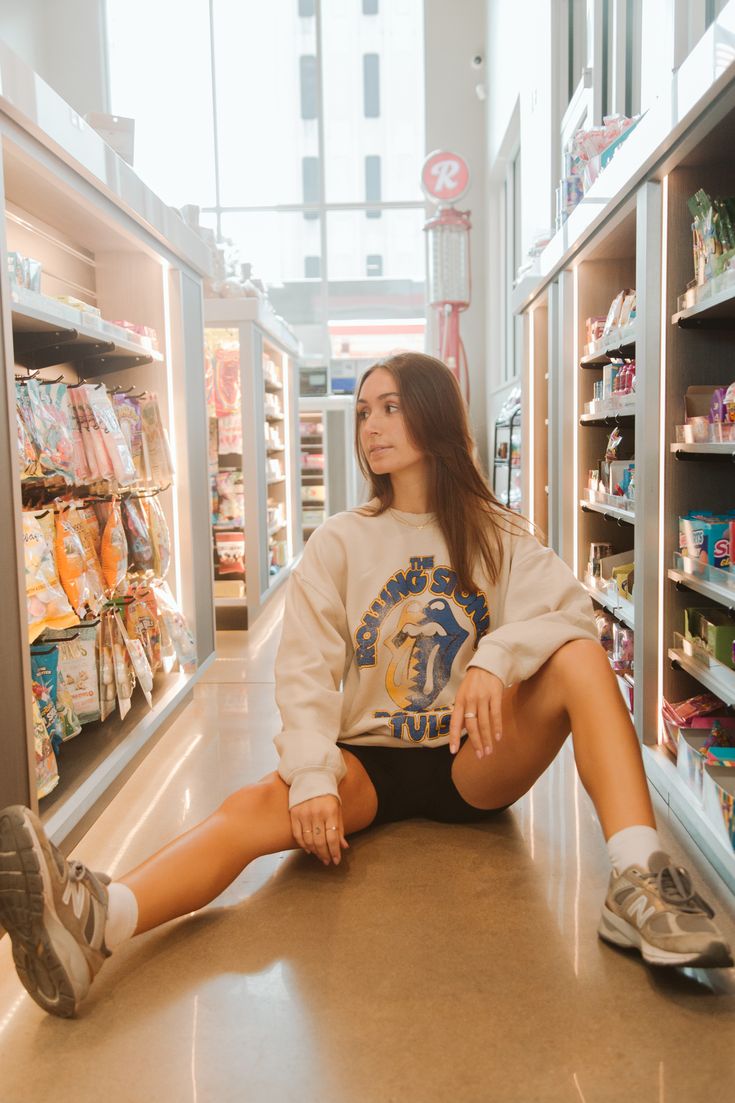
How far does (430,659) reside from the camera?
81.9 inches

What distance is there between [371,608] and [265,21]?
1241 cm

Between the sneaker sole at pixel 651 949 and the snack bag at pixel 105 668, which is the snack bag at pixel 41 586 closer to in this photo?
the snack bag at pixel 105 668

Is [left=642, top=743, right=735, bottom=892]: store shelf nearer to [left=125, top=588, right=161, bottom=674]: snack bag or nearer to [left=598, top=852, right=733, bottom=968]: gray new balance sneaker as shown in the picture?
[left=598, top=852, right=733, bottom=968]: gray new balance sneaker

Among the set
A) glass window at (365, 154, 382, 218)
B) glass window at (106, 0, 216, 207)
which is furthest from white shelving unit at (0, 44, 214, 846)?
glass window at (106, 0, 216, 207)

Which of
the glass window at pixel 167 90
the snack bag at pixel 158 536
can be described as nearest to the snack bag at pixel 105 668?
the snack bag at pixel 158 536

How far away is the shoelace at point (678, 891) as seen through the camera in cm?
151

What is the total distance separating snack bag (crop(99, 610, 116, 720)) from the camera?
288 centimetres

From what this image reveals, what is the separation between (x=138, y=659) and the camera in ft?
9.89

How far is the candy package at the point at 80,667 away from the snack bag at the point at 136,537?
0.39 metres

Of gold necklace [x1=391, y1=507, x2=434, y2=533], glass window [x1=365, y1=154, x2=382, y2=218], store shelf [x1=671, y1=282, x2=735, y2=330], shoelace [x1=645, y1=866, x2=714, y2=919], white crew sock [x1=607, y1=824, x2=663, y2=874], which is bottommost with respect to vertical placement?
shoelace [x1=645, y1=866, x2=714, y2=919]

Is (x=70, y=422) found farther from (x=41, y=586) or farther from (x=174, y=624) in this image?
(x=174, y=624)

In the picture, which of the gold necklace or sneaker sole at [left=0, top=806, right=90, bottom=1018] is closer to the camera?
sneaker sole at [left=0, top=806, right=90, bottom=1018]

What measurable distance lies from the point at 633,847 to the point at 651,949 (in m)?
0.17

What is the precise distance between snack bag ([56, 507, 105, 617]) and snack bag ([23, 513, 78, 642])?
0.08 m
